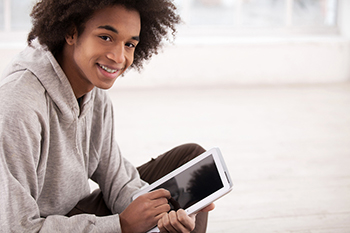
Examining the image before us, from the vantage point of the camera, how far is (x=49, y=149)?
41.5 inches

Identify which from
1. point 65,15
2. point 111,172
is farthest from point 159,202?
point 65,15

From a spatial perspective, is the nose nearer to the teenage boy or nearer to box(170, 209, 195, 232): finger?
the teenage boy

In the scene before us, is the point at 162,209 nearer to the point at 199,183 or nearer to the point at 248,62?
the point at 199,183

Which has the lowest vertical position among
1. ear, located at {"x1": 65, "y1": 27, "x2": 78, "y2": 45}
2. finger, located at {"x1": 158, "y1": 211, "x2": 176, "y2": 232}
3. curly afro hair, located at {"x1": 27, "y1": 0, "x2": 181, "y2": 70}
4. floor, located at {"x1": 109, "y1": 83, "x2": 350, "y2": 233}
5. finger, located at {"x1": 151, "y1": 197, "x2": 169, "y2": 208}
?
floor, located at {"x1": 109, "y1": 83, "x2": 350, "y2": 233}

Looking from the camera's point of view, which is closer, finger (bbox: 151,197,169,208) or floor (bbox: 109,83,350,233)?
finger (bbox: 151,197,169,208)

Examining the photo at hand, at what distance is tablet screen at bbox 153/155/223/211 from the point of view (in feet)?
3.62

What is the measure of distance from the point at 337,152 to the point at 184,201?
1663 mm

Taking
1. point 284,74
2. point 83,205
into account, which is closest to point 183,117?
point 284,74

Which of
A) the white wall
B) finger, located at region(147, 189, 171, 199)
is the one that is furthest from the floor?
finger, located at region(147, 189, 171, 199)

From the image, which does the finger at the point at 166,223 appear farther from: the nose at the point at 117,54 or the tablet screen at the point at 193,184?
the nose at the point at 117,54

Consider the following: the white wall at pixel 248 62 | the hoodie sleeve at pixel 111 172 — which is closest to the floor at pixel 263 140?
the white wall at pixel 248 62

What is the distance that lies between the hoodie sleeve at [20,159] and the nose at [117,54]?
215 mm

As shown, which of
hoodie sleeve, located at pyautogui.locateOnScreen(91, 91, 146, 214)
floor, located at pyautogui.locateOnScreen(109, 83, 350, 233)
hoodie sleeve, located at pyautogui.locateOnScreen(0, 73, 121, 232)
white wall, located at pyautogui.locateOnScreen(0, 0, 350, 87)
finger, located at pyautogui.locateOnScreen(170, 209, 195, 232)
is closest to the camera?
hoodie sleeve, located at pyautogui.locateOnScreen(0, 73, 121, 232)

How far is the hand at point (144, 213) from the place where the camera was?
1047mm
